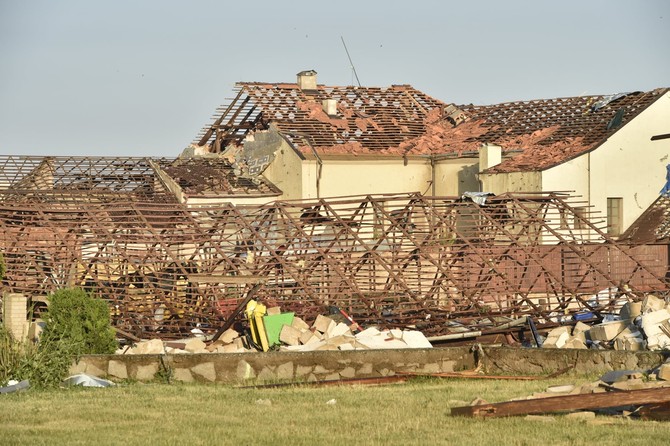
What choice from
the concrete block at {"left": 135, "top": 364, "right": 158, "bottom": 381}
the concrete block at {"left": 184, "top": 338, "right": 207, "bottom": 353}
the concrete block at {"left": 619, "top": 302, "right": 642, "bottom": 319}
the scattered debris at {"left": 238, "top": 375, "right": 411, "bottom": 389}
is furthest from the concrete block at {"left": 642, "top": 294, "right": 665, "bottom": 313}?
the concrete block at {"left": 135, "top": 364, "right": 158, "bottom": 381}

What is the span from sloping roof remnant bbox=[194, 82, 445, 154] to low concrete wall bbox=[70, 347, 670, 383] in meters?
25.1

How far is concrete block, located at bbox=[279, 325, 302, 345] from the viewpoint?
73.3 feet

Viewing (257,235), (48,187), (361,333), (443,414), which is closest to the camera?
(443,414)

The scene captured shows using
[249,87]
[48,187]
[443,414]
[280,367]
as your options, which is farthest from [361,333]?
[249,87]

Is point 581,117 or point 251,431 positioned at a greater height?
point 581,117

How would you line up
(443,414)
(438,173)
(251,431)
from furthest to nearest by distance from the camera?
(438,173)
(443,414)
(251,431)

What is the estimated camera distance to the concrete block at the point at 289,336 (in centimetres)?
2233

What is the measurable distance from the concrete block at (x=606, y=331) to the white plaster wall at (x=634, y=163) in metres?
17.7

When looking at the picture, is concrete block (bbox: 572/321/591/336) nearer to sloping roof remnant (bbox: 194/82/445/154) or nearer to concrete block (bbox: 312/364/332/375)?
concrete block (bbox: 312/364/332/375)

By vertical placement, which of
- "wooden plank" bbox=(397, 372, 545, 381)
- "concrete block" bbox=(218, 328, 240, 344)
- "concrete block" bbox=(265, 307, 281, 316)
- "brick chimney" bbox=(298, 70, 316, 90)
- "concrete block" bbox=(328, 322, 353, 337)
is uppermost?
"brick chimney" bbox=(298, 70, 316, 90)

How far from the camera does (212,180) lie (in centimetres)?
4391

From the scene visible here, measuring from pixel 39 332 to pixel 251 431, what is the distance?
288 inches

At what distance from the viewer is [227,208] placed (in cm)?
2747

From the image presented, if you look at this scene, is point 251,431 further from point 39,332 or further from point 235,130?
point 235,130
